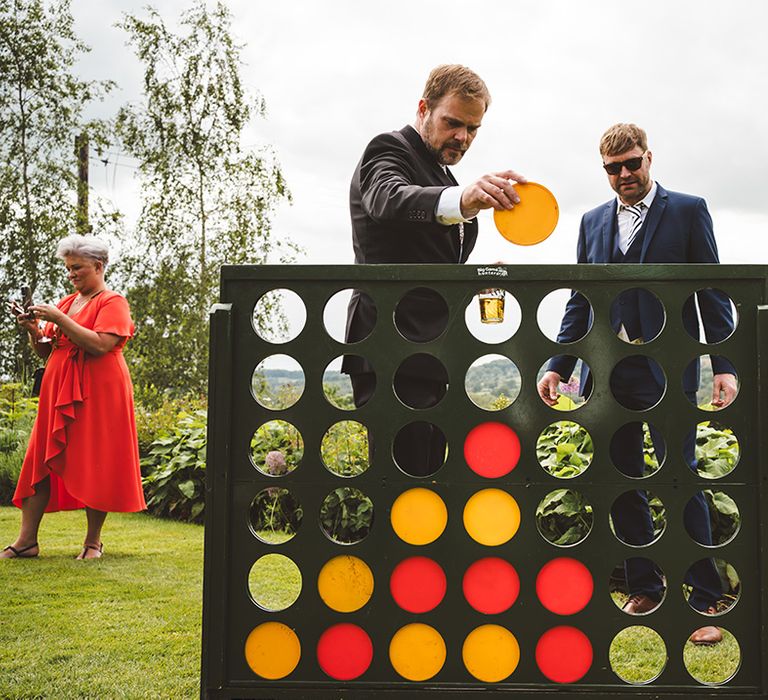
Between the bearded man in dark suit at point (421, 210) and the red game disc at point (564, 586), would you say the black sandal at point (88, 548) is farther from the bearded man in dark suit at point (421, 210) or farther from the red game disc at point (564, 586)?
the red game disc at point (564, 586)

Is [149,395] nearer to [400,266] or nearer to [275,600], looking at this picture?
[275,600]

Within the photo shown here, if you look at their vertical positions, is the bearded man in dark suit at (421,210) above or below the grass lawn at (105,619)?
above

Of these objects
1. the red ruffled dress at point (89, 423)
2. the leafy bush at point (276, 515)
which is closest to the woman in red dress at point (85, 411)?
the red ruffled dress at point (89, 423)

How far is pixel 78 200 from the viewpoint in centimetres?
1142

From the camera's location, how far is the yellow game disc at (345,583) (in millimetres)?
1698

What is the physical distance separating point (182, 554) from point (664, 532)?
3.37 metres

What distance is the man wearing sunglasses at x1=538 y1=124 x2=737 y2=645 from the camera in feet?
8.73

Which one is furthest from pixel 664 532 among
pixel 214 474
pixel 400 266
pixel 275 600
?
pixel 275 600

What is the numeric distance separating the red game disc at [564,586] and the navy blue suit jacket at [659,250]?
0.99 m

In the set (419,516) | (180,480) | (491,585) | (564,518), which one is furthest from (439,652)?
(180,480)

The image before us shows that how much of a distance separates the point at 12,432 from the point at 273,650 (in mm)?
6111

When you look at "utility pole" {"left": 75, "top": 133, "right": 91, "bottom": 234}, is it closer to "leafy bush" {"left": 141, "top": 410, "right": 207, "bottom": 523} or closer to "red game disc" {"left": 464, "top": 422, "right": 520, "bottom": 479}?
"leafy bush" {"left": 141, "top": 410, "right": 207, "bottom": 523}

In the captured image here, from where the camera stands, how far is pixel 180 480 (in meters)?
5.98

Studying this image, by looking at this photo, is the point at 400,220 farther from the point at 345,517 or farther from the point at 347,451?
the point at 347,451
